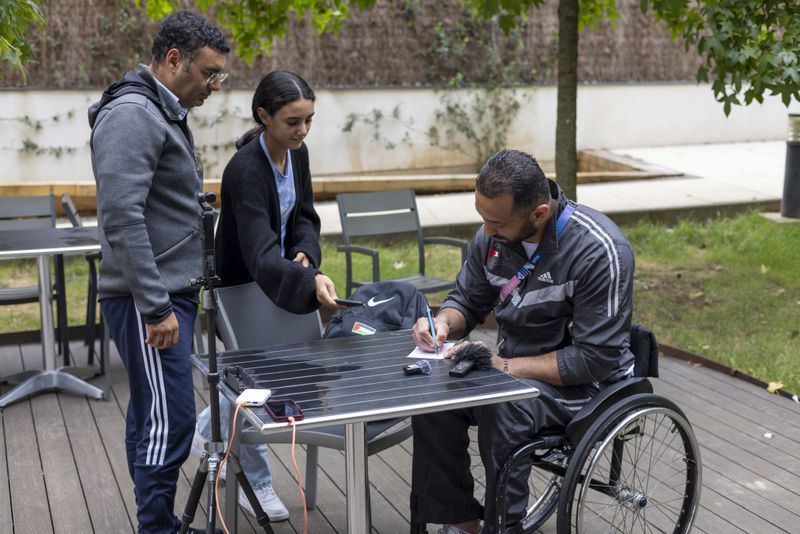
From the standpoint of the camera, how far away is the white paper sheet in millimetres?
3189

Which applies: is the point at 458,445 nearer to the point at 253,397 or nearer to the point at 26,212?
the point at 253,397

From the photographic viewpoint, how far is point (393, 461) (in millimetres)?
4375

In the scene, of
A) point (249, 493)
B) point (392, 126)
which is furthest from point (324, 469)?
point (392, 126)

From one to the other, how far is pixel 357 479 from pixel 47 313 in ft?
9.34

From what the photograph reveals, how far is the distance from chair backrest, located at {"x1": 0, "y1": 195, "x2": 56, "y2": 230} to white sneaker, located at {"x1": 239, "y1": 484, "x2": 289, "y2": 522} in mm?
2835

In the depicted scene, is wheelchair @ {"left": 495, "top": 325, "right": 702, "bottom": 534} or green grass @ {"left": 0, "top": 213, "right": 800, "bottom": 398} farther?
green grass @ {"left": 0, "top": 213, "right": 800, "bottom": 398}

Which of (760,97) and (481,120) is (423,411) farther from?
(481,120)

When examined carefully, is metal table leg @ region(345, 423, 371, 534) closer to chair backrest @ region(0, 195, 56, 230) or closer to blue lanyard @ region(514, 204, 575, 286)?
blue lanyard @ region(514, 204, 575, 286)

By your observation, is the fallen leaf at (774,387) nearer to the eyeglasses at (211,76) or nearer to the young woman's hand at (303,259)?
the young woman's hand at (303,259)

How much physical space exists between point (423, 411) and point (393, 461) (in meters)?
1.76

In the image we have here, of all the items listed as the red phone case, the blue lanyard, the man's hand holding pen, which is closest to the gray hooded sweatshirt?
the red phone case

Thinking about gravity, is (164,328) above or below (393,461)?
above

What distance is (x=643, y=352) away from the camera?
3355 mm

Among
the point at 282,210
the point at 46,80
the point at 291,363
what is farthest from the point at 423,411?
the point at 46,80
